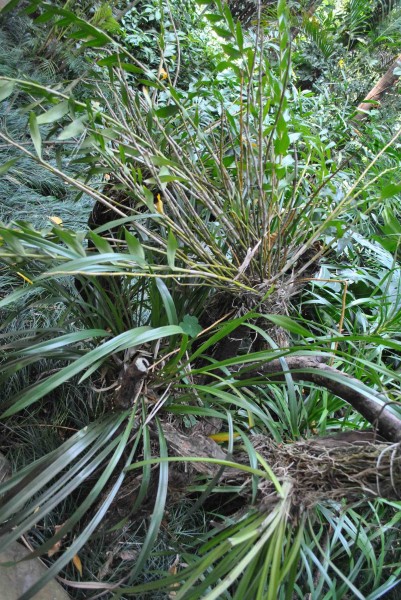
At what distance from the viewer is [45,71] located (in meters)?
3.34

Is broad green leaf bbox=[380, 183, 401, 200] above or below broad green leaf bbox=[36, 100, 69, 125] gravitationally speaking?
above

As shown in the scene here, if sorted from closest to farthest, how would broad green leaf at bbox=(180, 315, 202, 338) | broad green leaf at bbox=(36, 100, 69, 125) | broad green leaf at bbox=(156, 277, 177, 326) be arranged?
broad green leaf at bbox=(36, 100, 69, 125) < broad green leaf at bbox=(156, 277, 177, 326) < broad green leaf at bbox=(180, 315, 202, 338)

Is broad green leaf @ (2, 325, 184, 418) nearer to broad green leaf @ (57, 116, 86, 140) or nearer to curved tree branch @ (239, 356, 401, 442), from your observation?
curved tree branch @ (239, 356, 401, 442)

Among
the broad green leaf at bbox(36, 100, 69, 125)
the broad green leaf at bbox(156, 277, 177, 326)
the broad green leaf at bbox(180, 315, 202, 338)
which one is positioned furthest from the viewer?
the broad green leaf at bbox(180, 315, 202, 338)

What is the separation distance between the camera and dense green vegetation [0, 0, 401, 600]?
931 mm

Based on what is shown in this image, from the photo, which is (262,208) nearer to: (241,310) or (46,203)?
(241,310)

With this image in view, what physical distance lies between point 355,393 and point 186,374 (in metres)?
0.36

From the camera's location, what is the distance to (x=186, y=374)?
1.05 m

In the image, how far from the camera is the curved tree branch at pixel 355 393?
947mm

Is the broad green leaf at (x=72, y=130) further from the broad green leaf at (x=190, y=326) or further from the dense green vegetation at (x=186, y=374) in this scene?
the broad green leaf at (x=190, y=326)

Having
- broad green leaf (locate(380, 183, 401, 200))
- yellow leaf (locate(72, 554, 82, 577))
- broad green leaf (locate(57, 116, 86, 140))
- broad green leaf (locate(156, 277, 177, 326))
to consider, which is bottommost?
yellow leaf (locate(72, 554, 82, 577))

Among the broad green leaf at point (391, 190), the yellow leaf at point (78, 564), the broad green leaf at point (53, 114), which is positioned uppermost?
the broad green leaf at point (391, 190)

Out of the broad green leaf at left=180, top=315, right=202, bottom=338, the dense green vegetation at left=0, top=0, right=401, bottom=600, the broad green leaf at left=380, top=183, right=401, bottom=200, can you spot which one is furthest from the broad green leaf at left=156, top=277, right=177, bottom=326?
the broad green leaf at left=380, top=183, right=401, bottom=200

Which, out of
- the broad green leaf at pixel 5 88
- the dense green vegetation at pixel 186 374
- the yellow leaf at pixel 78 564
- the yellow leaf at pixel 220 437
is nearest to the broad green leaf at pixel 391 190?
the dense green vegetation at pixel 186 374
